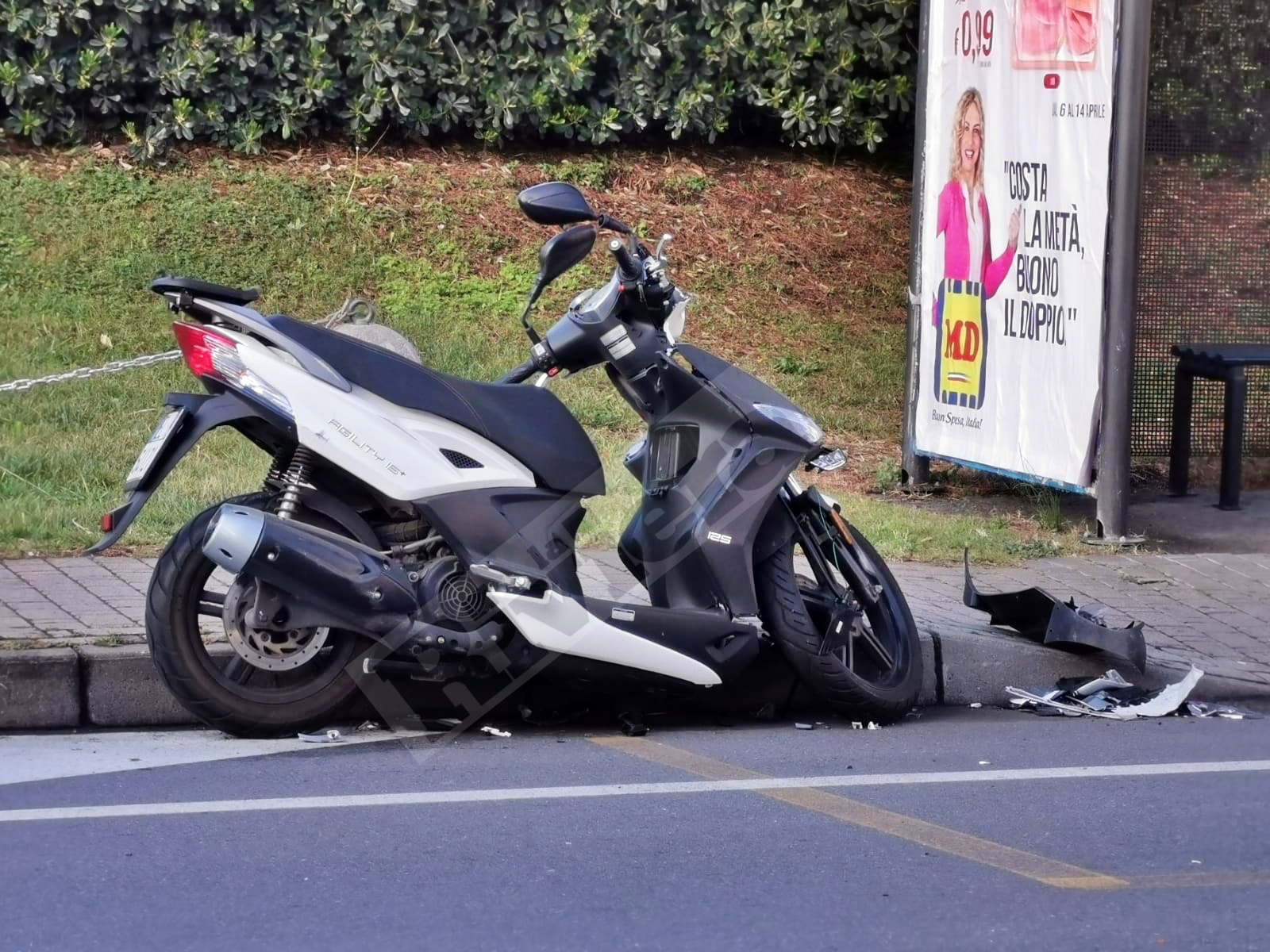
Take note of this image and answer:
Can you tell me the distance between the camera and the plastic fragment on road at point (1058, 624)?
620 centimetres

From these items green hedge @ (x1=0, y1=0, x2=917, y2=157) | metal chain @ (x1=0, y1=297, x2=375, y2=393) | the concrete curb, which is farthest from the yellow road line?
green hedge @ (x1=0, y1=0, x2=917, y2=157)

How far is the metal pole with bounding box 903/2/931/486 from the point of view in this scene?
30.1 ft

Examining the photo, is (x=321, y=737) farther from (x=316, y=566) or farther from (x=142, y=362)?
(x=142, y=362)

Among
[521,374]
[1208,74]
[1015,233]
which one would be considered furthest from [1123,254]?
[521,374]

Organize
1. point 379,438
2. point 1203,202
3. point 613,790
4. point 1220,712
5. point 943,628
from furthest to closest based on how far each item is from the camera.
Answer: point 1203,202, point 943,628, point 1220,712, point 379,438, point 613,790

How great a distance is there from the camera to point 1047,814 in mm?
4898

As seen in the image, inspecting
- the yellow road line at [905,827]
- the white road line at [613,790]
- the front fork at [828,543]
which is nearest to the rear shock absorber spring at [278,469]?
the white road line at [613,790]

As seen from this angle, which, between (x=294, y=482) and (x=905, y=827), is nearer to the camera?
(x=905, y=827)

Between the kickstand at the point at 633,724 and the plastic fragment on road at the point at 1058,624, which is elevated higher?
the plastic fragment on road at the point at 1058,624

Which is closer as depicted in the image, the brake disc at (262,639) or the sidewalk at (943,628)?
the brake disc at (262,639)

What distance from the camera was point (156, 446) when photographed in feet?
16.6

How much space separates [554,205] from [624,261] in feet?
1.14

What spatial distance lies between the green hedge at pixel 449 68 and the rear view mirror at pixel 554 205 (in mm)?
6480

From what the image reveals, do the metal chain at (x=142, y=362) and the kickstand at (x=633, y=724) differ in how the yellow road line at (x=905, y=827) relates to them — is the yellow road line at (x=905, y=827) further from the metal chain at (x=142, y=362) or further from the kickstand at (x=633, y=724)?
the metal chain at (x=142, y=362)
